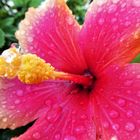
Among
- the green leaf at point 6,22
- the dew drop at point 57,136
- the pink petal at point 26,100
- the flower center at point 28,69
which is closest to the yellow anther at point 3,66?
the flower center at point 28,69

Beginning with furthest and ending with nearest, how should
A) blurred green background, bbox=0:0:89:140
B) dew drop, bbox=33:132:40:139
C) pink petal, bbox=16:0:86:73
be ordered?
blurred green background, bbox=0:0:89:140 → pink petal, bbox=16:0:86:73 → dew drop, bbox=33:132:40:139

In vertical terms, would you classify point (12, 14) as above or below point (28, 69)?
above

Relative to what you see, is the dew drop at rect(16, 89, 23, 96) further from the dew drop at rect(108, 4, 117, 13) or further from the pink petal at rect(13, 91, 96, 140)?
the dew drop at rect(108, 4, 117, 13)

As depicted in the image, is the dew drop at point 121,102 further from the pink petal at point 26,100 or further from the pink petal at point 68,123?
the pink petal at point 26,100

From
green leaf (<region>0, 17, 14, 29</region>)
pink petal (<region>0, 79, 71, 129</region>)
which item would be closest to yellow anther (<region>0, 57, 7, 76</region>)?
pink petal (<region>0, 79, 71, 129</region>)

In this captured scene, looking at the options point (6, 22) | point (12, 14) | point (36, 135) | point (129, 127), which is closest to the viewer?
point (129, 127)

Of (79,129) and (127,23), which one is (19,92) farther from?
(127,23)

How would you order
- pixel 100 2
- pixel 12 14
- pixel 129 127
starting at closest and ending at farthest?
pixel 129 127, pixel 100 2, pixel 12 14

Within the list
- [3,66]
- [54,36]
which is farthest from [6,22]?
[3,66]
